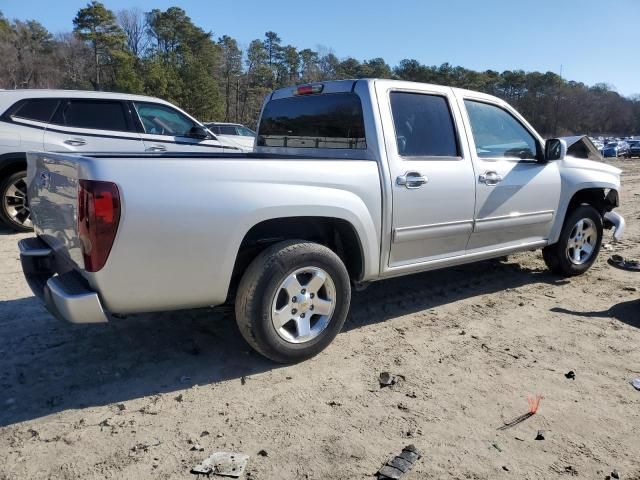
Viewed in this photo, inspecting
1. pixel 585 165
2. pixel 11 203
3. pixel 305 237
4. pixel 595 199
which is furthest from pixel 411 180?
pixel 11 203

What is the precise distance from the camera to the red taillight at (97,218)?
8.44ft

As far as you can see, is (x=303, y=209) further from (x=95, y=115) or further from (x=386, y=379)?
(x=95, y=115)

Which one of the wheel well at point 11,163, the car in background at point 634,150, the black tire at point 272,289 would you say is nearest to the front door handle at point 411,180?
the black tire at point 272,289

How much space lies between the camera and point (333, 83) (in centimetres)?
411

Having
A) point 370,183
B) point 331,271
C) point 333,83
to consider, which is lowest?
point 331,271

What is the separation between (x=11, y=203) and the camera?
7.05 meters

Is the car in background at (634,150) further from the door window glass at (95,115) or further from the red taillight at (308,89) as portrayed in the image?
the red taillight at (308,89)

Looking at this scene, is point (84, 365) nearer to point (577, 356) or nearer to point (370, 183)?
point (370, 183)

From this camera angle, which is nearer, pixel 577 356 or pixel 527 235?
pixel 577 356

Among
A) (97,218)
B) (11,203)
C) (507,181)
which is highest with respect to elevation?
(507,181)

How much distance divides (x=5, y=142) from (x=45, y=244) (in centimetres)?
432

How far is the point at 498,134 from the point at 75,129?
584cm

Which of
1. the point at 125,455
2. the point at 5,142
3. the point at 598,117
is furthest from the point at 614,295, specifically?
the point at 598,117

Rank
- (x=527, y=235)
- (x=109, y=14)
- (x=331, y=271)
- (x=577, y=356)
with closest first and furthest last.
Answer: (x=331, y=271) < (x=577, y=356) < (x=527, y=235) < (x=109, y=14)
